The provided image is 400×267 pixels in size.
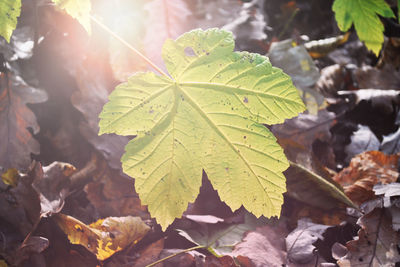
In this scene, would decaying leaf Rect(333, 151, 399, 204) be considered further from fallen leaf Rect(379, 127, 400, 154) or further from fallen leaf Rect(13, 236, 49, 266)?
fallen leaf Rect(13, 236, 49, 266)

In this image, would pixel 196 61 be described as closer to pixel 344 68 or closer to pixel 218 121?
pixel 218 121

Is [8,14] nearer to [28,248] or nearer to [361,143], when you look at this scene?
[28,248]

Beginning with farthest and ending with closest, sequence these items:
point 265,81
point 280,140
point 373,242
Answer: point 280,140 < point 373,242 < point 265,81

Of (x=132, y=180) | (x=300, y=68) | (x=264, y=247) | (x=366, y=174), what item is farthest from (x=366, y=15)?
(x=132, y=180)

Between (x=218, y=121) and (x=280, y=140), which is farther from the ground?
(x=218, y=121)

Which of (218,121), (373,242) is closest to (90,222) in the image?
(218,121)

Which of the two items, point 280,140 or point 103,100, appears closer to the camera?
point 280,140
